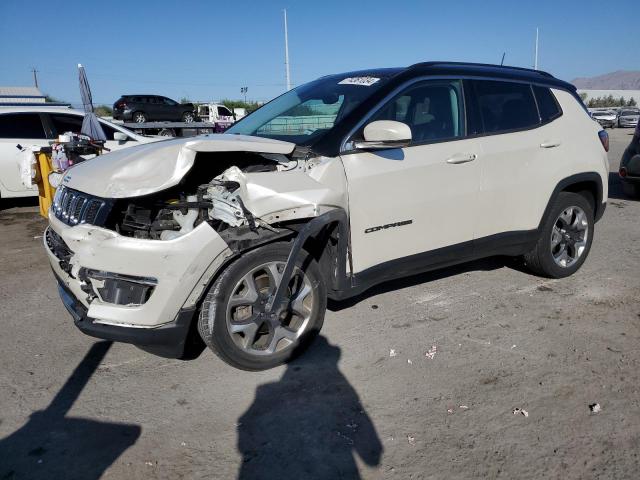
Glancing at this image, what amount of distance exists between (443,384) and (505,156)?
6.37 ft

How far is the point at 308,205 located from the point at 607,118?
37.5 meters

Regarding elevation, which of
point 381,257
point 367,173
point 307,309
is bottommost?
point 307,309

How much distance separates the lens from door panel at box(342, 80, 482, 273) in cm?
331

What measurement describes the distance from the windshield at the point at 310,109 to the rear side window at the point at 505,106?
0.88 metres

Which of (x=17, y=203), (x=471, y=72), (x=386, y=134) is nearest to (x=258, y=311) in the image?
(x=386, y=134)

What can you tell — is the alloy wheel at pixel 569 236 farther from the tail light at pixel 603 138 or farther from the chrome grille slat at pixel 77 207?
the chrome grille slat at pixel 77 207

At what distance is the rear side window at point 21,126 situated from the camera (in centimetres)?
810

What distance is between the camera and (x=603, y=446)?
242 centimetres

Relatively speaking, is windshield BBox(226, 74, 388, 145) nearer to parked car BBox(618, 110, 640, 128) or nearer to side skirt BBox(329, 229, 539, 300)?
side skirt BBox(329, 229, 539, 300)

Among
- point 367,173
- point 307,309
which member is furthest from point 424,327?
point 367,173

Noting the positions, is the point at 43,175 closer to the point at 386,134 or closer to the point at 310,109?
the point at 310,109

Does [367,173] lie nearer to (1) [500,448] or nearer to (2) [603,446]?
(1) [500,448]

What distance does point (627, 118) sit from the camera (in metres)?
33.5

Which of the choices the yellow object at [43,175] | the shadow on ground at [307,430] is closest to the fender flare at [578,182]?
the shadow on ground at [307,430]
